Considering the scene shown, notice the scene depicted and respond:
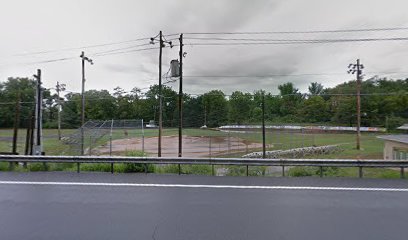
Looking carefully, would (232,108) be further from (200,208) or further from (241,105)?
(200,208)

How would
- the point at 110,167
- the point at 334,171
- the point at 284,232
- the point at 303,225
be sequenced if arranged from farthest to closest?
the point at 334,171, the point at 110,167, the point at 303,225, the point at 284,232

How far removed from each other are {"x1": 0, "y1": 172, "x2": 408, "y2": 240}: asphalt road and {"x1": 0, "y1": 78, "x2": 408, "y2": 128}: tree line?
15.9 m

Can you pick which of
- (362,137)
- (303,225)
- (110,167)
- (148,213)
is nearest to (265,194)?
(303,225)

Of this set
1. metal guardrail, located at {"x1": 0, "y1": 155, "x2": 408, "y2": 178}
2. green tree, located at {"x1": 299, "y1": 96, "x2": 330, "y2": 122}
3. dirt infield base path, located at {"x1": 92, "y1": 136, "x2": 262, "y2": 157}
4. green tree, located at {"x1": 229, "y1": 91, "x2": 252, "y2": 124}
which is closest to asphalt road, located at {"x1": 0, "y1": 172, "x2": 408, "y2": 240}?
metal guardrail, located at {"x1": 0, "y1": 155, "x2": 408, "y2": 178}

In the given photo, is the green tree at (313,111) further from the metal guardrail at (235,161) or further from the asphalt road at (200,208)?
the asphalt road at (200,208)

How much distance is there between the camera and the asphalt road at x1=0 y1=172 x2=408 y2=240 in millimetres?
4219

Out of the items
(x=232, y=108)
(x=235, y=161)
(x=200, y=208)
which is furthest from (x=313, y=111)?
(x=200, y=208)

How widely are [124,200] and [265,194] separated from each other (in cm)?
327

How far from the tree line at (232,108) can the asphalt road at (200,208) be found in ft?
52.1

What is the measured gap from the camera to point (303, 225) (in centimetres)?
450

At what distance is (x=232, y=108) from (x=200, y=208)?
46.2m

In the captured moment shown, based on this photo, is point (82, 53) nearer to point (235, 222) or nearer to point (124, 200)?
point (124, 200)

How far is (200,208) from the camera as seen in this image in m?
5.38

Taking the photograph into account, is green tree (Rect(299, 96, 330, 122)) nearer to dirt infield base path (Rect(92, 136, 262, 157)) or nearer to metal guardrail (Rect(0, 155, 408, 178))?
dirt infield base path (Rect(92, 136, 262, 157))
